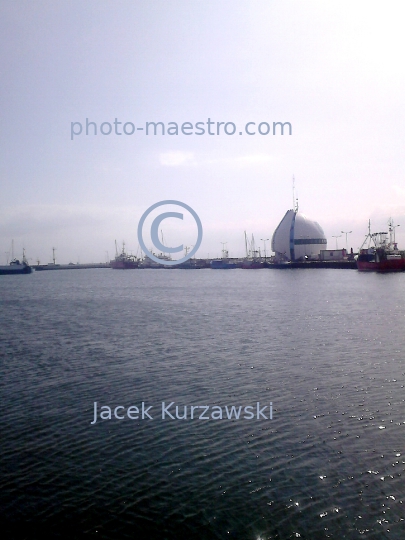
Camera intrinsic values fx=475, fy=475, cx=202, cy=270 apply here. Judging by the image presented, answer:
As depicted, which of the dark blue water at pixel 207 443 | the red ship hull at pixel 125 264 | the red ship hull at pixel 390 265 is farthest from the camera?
the red ship hull at pixel 125 264

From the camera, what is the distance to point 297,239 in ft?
404

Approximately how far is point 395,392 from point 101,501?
810cm

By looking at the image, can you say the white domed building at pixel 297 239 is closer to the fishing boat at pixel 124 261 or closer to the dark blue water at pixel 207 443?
the fishing boat at pixel 124 261

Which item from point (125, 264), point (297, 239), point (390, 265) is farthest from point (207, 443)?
point (125, 264)

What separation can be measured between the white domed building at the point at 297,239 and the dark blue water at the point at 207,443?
10494 cm

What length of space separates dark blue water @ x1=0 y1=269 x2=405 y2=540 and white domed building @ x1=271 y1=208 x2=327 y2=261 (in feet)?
344

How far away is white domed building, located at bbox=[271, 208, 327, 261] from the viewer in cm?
12331

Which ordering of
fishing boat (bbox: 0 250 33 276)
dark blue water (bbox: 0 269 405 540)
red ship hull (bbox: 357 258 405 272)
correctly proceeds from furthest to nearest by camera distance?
fishing boat (bbox: 0 250 33 276) → red ship hull (bbox: 357 258 405 272) → dark blue water (bbox: 0 269 405 540)

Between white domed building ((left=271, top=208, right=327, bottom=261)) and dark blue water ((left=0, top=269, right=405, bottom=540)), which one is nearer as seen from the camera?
dark blue water ((left=0, top=269, right=405, bottom=540))

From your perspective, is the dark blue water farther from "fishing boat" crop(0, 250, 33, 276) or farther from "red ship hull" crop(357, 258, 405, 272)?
"fishing boat" crop(0, 250, 33, 276)

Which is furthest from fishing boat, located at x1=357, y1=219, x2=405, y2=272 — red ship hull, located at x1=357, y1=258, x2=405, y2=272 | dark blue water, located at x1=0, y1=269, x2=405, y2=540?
dark blue water, located at x1=0, y1=269, x2=405, y2=540

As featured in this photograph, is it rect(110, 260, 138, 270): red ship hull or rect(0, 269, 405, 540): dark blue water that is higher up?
rect(110, 260, 138, 270): red ship hull

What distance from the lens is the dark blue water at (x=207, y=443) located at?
688 cm

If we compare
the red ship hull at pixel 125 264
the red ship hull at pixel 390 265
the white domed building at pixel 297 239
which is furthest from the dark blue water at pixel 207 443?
the red ship hull at pixel 125 264
